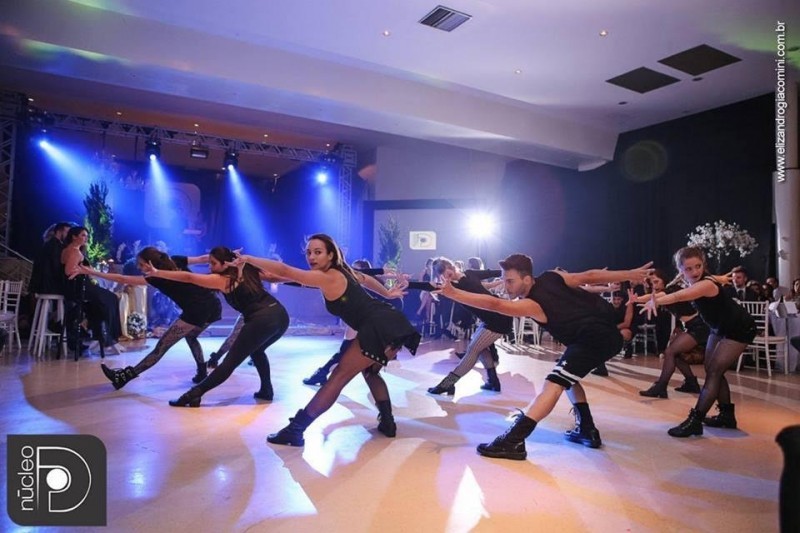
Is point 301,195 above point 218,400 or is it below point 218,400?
above

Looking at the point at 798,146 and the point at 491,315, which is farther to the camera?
the point at 798,146

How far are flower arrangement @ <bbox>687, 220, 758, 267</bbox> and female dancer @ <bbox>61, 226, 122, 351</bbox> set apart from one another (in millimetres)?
9002

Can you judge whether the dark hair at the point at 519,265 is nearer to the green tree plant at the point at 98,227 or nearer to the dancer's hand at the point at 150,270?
the dancer's hand at the point at 150,270

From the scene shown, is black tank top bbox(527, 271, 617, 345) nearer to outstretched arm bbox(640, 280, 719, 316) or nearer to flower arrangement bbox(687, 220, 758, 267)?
outstretched arm bbox(640, 280, 719, 316)

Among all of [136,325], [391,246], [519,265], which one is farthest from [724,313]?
[391,246]

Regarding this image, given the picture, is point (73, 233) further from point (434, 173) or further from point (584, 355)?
point (434, 173)

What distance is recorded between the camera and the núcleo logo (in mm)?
2168

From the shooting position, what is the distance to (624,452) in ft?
11.0

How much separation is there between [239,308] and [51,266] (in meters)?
3.79

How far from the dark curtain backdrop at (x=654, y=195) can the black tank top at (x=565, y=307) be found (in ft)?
24.8

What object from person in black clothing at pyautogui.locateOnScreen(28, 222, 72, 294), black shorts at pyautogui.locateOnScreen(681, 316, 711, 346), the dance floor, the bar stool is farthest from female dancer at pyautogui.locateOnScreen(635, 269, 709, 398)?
the bar stool

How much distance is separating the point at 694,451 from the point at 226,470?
9.73 feet

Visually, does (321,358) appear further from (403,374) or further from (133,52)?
(133,52)

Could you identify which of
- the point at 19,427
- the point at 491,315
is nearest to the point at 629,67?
the point at 491,315
